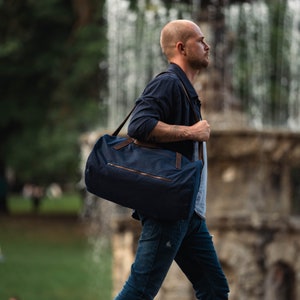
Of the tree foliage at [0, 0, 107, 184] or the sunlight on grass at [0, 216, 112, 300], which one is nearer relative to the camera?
the sunlight on grass at [0, 216, 112, 300]

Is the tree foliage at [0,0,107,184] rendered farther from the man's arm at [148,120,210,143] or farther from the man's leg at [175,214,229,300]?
the man's arm at [148,120,210,143]

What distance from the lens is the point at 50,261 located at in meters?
22.2

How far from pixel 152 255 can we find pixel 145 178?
14.1 inches

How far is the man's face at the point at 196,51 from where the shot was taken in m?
4.52

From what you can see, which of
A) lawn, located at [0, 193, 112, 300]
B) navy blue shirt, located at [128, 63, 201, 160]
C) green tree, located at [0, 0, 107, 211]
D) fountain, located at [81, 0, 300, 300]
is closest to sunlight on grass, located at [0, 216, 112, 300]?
lawn, located at [0, 193, 112, 300]

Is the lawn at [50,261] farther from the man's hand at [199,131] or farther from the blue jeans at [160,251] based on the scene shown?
the man's hand at [199,131]

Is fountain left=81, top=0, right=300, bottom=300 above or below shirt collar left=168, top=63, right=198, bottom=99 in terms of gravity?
below

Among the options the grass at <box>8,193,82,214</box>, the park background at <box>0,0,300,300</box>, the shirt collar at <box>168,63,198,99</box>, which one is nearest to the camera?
the shirt collar at <box>168,63,198,99</box>

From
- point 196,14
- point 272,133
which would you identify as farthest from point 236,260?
point 196,14

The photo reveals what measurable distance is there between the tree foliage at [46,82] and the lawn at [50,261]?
7.91ft

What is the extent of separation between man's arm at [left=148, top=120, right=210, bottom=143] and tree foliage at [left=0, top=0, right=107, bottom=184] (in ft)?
81.9

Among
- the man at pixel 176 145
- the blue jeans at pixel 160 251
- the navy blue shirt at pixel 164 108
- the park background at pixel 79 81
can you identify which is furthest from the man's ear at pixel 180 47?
the park background at pixel 79 81

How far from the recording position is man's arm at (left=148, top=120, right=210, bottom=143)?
425cm

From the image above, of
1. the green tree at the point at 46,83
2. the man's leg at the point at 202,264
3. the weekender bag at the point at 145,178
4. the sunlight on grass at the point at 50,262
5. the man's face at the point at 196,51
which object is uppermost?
the man's face at the point at 196,51
